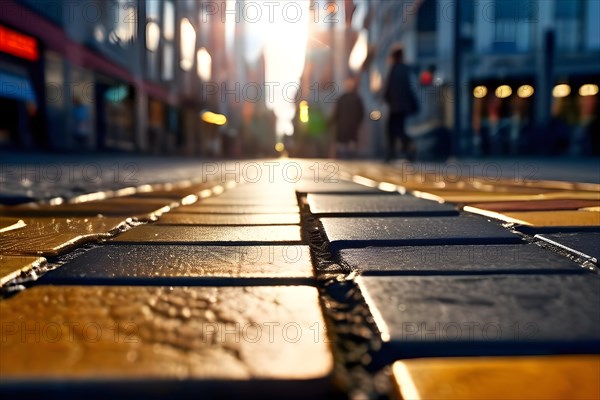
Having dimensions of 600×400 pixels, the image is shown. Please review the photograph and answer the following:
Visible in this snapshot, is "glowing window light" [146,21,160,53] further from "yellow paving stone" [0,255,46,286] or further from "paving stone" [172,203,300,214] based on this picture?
"yellow paving stone" [0,255,46,286]

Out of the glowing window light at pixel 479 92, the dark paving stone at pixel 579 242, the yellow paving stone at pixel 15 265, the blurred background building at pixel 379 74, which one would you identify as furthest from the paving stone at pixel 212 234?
the glowing window light at pixel 479 92

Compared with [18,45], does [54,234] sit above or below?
below

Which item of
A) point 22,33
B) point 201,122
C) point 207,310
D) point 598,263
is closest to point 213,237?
point 207,310

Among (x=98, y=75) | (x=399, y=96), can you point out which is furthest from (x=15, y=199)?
(x=98, y=75)

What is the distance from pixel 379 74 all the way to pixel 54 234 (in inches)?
1019

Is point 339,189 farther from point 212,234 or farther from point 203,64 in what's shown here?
point 203,64

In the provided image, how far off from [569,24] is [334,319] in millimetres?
19723

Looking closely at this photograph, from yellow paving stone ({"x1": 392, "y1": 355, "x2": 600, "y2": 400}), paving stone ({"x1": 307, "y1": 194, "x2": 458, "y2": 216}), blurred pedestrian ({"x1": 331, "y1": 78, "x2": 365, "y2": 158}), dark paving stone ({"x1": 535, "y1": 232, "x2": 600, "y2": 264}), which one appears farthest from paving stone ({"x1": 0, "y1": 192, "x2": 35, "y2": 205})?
blurred pedestrian ({"x1": 331, "y1": 78, "x2": 365, "y2": 158})

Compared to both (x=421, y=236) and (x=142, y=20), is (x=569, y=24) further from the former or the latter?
(x=421, y=236)

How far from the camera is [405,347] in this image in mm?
688

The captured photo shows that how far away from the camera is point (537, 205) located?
2.28 m

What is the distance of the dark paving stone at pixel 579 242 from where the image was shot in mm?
1205

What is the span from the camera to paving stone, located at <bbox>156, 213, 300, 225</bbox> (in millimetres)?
1961

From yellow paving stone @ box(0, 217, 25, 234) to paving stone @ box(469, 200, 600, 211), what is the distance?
67.7 inches
